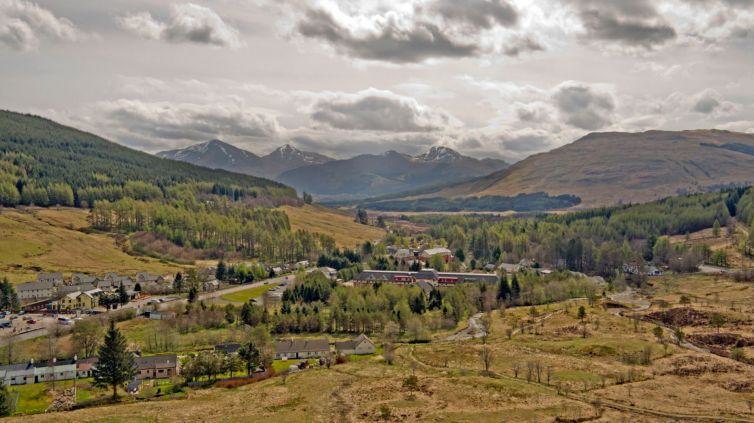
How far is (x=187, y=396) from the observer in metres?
59.9

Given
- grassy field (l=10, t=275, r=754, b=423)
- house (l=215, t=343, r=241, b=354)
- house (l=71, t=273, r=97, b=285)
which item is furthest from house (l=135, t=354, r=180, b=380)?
house (l=71, t=273, r=97, b=285)

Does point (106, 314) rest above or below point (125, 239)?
below

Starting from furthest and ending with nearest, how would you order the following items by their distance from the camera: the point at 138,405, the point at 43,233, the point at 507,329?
the point at 43,233 < the point at 507,329 < the point at 138,405

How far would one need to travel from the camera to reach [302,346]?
260ft

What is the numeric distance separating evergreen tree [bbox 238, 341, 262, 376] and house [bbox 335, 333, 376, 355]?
14.1 metres

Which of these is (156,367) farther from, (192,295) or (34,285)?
(34,285)

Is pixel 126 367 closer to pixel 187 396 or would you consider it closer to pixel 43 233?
pixel 187 396

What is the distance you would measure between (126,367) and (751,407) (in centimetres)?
6601

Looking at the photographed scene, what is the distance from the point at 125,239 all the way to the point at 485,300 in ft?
401

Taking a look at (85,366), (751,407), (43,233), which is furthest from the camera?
(43,233)

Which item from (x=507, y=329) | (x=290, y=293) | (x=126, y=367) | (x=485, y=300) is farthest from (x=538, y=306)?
(x=126, y=367)

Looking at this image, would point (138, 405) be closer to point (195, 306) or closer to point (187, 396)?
point (187, 396)

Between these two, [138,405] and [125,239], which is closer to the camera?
[138,405]

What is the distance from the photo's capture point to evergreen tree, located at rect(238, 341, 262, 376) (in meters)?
68.6
